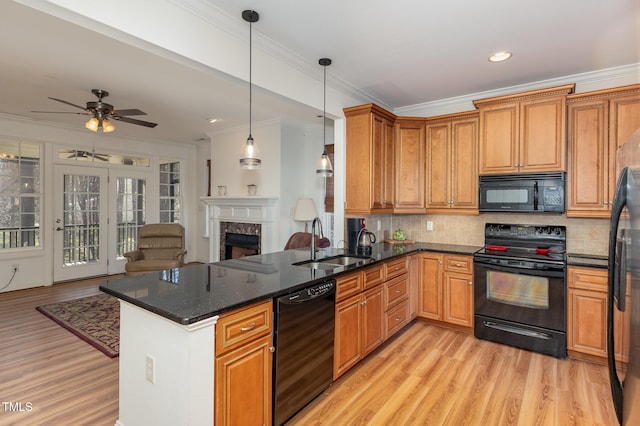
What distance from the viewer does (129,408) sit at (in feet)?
5.89

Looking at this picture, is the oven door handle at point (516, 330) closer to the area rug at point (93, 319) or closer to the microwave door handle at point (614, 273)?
the microwave door handle at point (614, 273)

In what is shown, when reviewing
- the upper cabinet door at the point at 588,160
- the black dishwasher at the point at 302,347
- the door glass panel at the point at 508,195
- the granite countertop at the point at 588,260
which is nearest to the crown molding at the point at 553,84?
the upper cabinet door at the point at 588,160

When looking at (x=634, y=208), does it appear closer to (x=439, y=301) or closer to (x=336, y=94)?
(x=439, y=301)

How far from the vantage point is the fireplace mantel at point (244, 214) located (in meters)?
5.31

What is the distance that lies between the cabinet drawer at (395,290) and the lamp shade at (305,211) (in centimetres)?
195

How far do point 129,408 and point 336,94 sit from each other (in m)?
3.19

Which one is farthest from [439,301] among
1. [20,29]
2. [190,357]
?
[20,29]

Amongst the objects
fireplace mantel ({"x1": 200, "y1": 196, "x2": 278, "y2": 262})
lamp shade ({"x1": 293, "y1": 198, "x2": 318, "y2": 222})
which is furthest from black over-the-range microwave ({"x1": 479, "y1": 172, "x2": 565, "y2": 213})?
fireplace mantel ({"x1": 200, "y1": 196, "x2": 278, "y2": 262})

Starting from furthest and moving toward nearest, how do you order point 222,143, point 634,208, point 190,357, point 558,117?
point 222,143 → point 558,117 → point 190,357 → point 634,208

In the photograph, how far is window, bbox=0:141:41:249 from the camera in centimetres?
Answer: 506

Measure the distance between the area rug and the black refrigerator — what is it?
3.44 m

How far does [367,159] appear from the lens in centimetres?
359

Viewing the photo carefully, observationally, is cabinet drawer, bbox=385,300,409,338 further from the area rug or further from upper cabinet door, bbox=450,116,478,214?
the area rug

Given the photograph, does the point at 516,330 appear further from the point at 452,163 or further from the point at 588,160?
the point at 452,163
